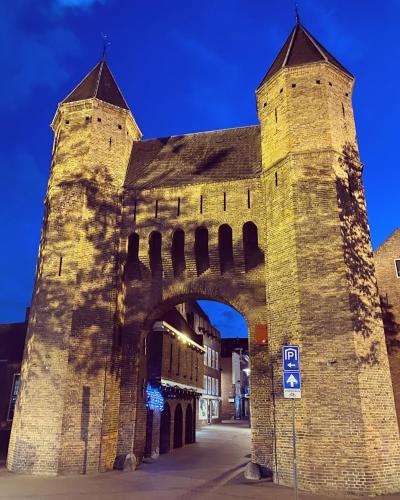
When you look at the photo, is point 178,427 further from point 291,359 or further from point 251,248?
point 291,359

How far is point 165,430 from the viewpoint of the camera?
21.5 metres

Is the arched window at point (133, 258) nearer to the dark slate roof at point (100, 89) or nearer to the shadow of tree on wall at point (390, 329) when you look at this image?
the dark slate roof at point (100, 89)

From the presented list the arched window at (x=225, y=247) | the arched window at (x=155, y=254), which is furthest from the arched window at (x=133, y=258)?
the arched window at (x=225, y=247)

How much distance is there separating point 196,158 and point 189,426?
1653cm

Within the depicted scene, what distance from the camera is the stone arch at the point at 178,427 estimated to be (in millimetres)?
22953

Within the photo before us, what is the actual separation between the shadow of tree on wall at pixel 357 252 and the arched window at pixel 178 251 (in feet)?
18.8

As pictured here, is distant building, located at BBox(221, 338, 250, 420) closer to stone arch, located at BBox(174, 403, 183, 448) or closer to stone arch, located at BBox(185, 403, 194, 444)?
stone arch, located at BBox(185, 403, 194, 444)

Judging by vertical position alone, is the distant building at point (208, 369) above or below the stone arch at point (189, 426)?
above

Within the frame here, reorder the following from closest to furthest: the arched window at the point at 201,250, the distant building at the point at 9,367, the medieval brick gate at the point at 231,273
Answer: the medieval brick gate at the point at 231,273, the arched window at the point at 201,250, the distant building at the point at 9,367

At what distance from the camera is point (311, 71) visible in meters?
15.5

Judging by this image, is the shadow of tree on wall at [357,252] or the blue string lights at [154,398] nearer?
the shadow of tree on wall at [357,252]

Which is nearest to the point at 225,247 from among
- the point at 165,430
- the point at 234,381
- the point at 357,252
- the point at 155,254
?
the point at 155,254

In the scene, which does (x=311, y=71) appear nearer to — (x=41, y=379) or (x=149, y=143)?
(x=149, y=143)

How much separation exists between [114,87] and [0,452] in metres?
16.5
